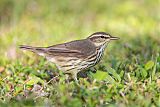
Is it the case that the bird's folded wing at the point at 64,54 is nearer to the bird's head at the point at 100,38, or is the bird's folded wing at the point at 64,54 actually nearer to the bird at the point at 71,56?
the bird at the point at 71,56

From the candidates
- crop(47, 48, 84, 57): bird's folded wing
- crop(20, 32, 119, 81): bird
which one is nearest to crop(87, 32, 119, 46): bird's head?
crop(20, 32, 119, 81): bird

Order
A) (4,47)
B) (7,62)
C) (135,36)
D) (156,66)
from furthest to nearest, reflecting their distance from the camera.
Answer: (135,36) < (4,47) < (7,62) < (156,66)

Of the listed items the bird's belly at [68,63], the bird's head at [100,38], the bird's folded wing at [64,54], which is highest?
the bird's head at [100,38]

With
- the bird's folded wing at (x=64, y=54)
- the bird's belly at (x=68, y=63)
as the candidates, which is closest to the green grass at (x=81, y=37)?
the bird's belly at (x=68, y=63)

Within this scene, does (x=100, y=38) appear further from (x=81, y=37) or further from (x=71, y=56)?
(x=81, y=37)

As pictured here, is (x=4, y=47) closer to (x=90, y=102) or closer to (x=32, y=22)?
(x=32, y=22)

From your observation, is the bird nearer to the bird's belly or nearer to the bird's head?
the bird's belly

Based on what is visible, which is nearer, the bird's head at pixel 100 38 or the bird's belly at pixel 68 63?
the bird's belly at pixel 68 63

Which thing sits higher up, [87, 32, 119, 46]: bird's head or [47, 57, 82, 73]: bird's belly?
[87, 32, 119, 46]: bird's head

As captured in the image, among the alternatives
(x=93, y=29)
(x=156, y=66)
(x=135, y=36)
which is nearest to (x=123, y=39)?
(x=135, y=36)
